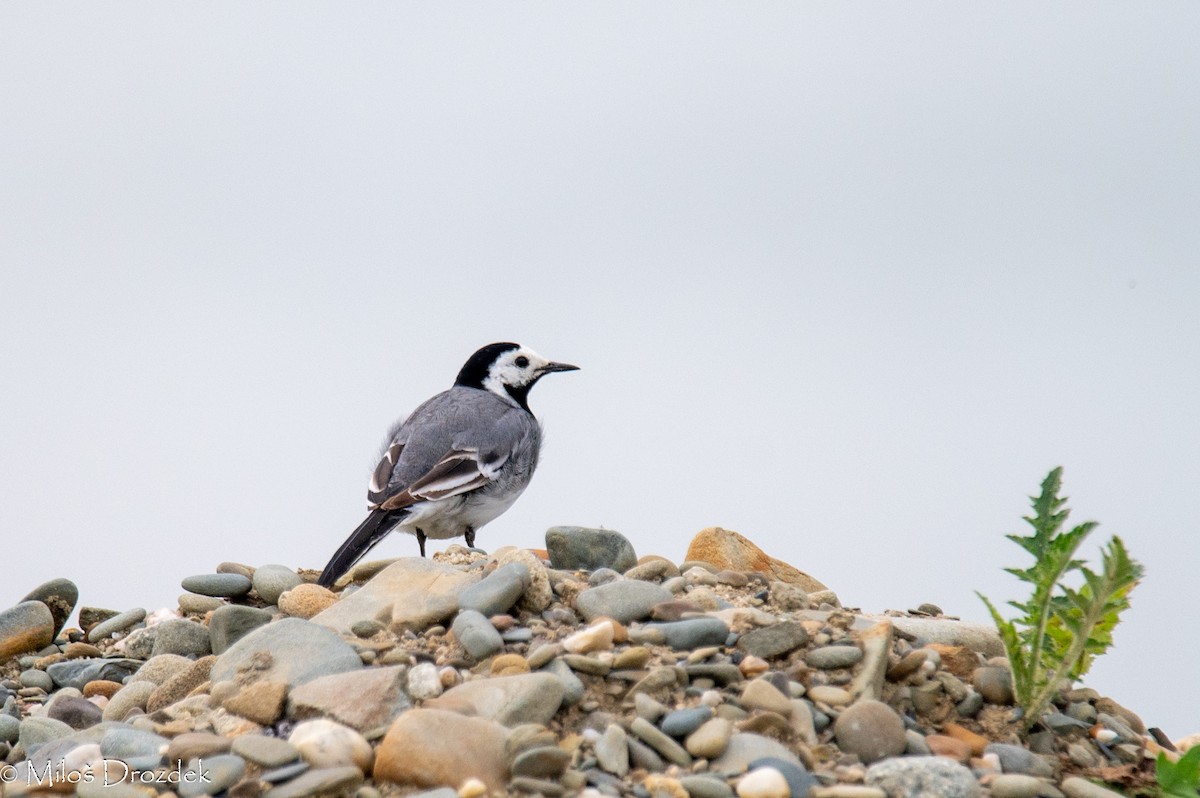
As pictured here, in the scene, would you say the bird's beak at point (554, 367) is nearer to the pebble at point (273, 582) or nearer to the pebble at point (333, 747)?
the pebble at point (273, 582)

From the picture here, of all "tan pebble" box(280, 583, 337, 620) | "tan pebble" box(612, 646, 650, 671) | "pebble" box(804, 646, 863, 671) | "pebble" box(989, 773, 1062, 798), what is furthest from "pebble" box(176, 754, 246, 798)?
"pebble" box(989, 773, 1062, 798)

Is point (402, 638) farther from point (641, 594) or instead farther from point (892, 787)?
point (892, 787)

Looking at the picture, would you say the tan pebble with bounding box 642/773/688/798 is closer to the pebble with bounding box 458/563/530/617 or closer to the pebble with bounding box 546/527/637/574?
the pebble with bounding box 458/563/530/617

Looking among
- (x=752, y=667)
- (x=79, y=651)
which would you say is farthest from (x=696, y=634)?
(x=79, y=651)

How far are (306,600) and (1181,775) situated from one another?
15.9 feet

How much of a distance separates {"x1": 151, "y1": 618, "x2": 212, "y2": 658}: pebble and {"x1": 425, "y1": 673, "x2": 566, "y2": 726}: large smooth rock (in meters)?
3.01

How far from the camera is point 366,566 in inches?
317

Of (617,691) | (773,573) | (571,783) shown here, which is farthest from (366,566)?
(571,783)

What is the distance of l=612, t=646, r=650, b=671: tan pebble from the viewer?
5227 millimetres

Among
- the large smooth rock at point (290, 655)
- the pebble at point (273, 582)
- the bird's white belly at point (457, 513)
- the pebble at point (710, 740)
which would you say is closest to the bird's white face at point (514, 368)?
the bird's white belly at point (457, 513)

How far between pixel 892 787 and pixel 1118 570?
61.5 inches

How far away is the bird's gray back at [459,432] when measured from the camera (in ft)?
28.9

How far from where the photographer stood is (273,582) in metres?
7.97

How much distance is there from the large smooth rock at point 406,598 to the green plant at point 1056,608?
2.61m
